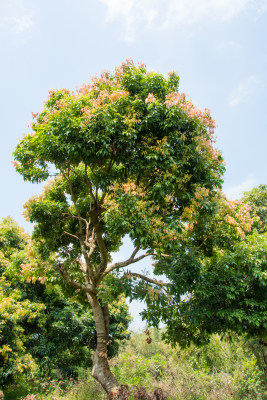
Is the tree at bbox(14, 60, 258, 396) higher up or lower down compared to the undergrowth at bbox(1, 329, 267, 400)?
higher up

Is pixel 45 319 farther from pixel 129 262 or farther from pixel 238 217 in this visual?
pixel 238 217

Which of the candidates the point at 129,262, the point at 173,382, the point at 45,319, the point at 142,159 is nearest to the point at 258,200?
the point at 173,382

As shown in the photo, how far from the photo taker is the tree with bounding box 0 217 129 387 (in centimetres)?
1310

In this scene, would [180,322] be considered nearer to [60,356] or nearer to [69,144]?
[69,144]

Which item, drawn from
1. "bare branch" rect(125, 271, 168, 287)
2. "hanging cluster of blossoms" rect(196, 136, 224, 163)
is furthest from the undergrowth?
"hanging cluster of blossoms" rect(196, 136, 224, 163)

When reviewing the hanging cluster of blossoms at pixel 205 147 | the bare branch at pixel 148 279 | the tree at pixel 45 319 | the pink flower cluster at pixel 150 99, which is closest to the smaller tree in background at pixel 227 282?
the bare branch at pixel 148 279

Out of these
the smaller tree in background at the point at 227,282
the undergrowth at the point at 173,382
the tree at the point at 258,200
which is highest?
the tree at the point at 258,200

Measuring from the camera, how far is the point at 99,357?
8.60 meters

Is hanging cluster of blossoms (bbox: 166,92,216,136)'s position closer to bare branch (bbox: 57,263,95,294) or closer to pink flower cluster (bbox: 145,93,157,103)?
pink flower cluster (bbox: 145,93,157,103)

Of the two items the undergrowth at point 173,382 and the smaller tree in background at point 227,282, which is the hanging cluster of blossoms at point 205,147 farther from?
the undergrowth at point 173,382

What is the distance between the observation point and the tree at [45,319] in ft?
43.0

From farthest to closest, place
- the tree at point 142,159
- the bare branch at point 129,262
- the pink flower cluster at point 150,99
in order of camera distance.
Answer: the bare branch at point 129,262
the pink flower cluster at point 150,99
the tree at point 142,159

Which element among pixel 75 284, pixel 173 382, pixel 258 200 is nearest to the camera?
Result: pixel 75 284

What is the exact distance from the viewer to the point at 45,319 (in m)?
14.9
